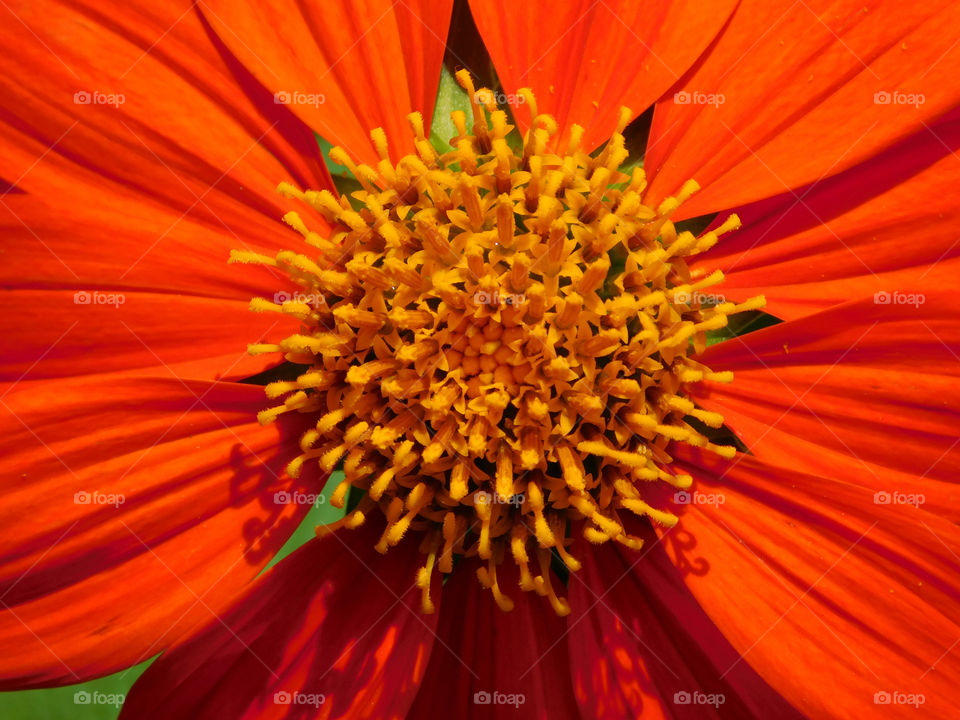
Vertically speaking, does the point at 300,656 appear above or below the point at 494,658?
above

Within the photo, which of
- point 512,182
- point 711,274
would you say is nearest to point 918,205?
point 711,274

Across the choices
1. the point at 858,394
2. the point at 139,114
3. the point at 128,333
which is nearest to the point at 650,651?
the point at 858,394

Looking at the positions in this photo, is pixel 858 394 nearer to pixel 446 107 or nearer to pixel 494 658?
pixel 494 658

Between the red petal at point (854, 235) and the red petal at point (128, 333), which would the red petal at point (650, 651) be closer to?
the red petal at point (854, 235)

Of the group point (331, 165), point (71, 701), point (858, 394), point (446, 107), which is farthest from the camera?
point (331, 165)

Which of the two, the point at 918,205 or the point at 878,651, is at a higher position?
the point at 918,205

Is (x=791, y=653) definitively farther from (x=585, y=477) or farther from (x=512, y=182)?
(x=512, y=182)

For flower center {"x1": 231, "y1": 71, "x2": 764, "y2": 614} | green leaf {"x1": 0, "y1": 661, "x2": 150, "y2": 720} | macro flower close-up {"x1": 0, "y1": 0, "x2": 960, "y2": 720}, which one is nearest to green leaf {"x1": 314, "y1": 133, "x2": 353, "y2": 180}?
macro flower close-up {"x1": 0, "y1": 0, "x2": 960, "y2": 720}
